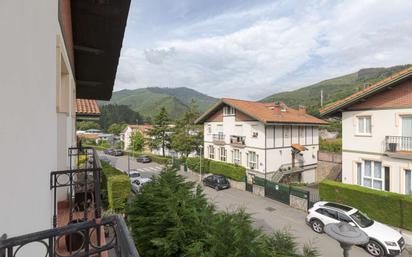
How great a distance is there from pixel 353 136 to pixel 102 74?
13.9m

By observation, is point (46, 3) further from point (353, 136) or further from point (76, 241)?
point (353, 136)

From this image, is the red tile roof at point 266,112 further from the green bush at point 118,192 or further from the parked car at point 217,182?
the green bush at point 118,192

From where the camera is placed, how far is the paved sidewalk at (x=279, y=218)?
1066cm

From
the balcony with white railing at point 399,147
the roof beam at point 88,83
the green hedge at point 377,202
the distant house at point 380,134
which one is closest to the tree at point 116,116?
the roof beam at point 88,83

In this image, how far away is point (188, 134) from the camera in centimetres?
3256

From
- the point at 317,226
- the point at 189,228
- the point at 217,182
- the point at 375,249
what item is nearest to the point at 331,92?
the point at 217,182

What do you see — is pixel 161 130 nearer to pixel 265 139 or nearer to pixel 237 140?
pixel 237 140

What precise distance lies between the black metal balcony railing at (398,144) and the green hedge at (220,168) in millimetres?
11882

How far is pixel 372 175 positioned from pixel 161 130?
3382cm

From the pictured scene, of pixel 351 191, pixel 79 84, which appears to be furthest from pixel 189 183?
pixel 351 191

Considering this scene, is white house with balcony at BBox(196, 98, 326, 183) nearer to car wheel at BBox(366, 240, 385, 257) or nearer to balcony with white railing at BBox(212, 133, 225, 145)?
balcony with white railing at BBox(212, 133, 225, 145)

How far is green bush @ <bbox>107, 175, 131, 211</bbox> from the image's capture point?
11430mm

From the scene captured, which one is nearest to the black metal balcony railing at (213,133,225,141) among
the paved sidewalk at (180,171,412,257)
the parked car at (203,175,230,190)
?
the parked car at (203,175,230,190)

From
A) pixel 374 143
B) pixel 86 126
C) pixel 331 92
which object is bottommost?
pixel 374 143
